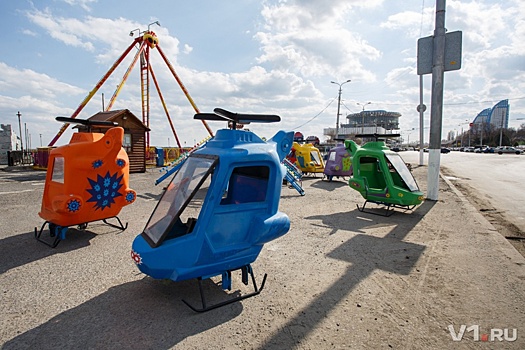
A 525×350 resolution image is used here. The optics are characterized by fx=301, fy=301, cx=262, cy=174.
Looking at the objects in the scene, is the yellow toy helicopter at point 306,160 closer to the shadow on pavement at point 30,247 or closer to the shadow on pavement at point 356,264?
the shadow on pavement at point 356,264

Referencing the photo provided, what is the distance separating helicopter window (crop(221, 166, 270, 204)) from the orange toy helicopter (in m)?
2.72

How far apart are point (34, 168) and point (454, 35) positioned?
2355 centimetres

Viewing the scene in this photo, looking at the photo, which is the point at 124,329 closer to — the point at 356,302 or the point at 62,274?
the point at 62,274

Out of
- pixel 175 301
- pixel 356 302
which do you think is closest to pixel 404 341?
pixel 356 302

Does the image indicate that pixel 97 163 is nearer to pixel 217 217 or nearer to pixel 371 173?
pixel 217 217

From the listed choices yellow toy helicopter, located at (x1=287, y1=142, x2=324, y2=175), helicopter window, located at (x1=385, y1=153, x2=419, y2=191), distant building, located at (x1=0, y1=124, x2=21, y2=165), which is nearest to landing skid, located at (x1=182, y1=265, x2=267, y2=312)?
helicopter window, located at (x1=385, y1=153, x2=419, y2=191)

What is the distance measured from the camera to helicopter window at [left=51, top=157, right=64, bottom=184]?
5470 mm

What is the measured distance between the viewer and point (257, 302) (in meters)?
3.59

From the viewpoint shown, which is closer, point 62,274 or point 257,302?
point 257,302

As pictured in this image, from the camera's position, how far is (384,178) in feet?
27.9

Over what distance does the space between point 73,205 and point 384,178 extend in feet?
24.6

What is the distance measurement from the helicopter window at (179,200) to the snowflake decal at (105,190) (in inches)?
100

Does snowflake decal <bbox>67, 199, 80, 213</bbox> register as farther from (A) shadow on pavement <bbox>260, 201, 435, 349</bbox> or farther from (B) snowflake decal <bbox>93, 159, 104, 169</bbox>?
(A) shadow on pavement <bbox>260, 201, 435, 349</bbox>

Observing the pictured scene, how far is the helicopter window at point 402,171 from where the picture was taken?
26.6 ft
